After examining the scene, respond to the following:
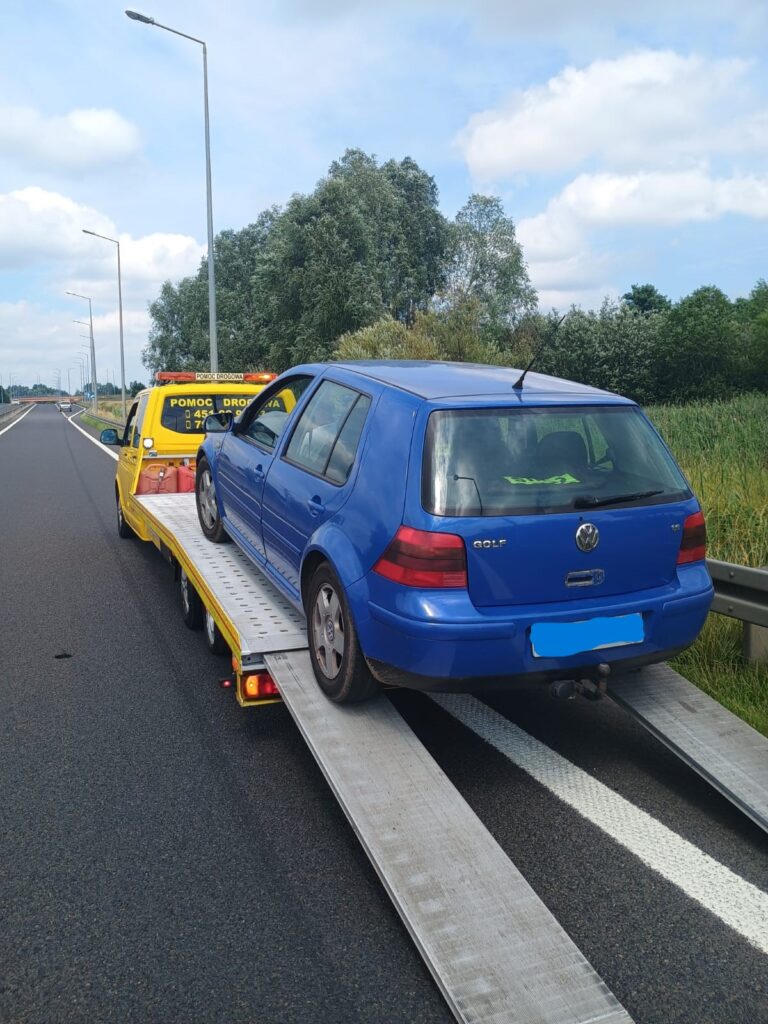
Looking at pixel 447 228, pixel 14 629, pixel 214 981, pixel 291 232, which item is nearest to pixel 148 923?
pixel 214 981

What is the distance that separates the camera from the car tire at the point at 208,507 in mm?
6203

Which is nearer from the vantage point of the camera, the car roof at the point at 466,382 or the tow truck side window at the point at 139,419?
the car roof at the point at 466,382

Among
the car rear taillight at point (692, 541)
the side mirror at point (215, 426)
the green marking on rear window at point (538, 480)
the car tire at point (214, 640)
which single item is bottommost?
the car tire at point (214, 640)

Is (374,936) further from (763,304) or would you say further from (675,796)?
(763,304)

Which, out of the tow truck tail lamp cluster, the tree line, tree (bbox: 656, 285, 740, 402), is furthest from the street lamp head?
tree (bbox: 656, 285, 740, 402)

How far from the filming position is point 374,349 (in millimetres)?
25531

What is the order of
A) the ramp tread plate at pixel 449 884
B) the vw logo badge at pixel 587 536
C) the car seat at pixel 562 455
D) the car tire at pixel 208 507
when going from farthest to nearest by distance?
the car tire at pixel 208 507 → the car seat at pixel 562 455 → the vw logo badge at pixel 587 536 → the ramp tread plate at pixel 449 884

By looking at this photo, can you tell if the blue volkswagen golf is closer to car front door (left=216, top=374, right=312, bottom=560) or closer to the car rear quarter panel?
the car rear quarter panel

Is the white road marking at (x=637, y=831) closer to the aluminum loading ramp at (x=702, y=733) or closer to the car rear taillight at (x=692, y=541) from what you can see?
the aluminum loading ramp at (x=702, y=733)

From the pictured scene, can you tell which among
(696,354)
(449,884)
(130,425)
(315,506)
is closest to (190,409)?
(130,425)

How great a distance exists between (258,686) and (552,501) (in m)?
1.55

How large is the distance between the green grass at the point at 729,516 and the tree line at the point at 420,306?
1357 centimetres

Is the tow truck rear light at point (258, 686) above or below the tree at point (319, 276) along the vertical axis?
below

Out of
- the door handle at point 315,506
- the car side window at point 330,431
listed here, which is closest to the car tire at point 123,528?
the car side window at point 330,431
